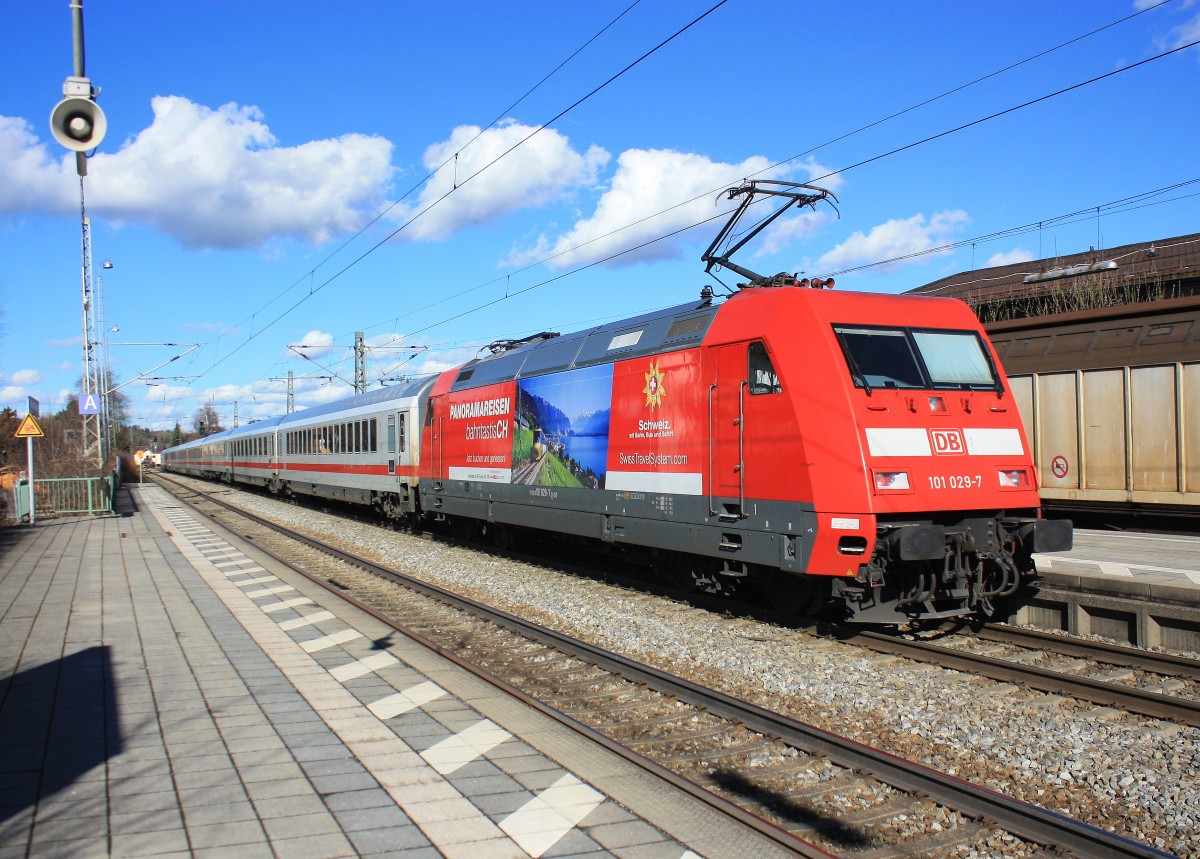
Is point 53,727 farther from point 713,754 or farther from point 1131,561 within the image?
point 1131,561

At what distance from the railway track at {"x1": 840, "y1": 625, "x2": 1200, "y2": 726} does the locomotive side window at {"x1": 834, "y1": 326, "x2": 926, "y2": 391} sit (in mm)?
2396

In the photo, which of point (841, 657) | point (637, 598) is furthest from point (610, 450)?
point (841, 657)

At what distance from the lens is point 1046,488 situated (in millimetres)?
15500

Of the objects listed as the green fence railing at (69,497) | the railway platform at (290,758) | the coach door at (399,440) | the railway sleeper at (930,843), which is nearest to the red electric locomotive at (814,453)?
the railway platform at (290,758)

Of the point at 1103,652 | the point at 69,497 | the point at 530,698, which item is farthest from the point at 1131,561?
the point at 69,497

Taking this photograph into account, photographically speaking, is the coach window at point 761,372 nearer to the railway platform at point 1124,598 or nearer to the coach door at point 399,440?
the railway platform at point 1124,598

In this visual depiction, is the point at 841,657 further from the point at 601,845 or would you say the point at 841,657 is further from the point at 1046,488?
the point at 1046,488

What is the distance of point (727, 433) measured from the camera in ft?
31.0

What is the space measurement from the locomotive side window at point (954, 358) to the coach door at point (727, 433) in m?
1.79

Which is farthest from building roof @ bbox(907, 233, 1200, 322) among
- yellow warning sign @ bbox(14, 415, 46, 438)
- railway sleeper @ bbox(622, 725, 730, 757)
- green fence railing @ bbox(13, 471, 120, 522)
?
green fence railing @ bbox(13, 471, 120, 522)

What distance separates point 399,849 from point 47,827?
1716 mm

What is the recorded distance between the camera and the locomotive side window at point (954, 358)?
9.03m

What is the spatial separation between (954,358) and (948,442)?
3.79ft

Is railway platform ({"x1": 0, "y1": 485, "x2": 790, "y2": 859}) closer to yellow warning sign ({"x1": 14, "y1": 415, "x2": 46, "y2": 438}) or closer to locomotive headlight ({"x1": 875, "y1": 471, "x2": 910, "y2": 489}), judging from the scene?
locomotive headlight ({"x1": 875, "y1": 471, "x2": 910, "y2": 489})
